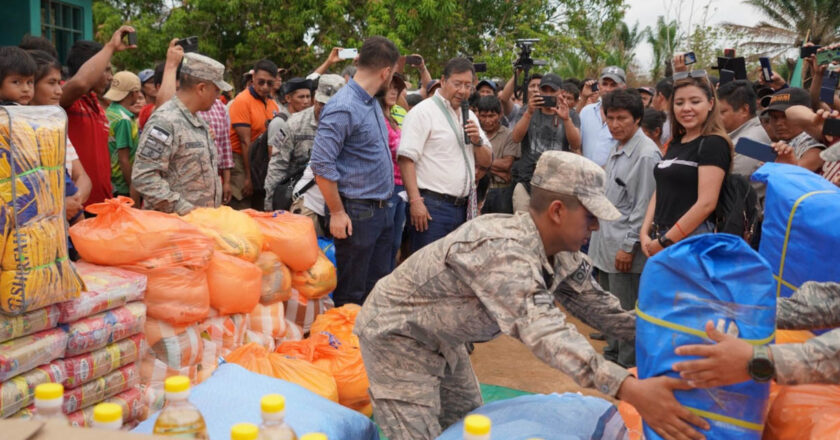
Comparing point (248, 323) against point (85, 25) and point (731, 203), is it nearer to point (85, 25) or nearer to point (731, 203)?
point (731, 203)

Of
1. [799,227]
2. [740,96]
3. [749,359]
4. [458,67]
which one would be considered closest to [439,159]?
[458,67]

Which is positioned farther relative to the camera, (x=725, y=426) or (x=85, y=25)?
(x=85, y=25)

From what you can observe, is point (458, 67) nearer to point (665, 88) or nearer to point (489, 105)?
point (489, 105)

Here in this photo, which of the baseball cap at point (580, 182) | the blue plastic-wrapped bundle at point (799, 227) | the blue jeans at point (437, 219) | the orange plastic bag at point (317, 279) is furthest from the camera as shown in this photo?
the blue jeans at point (437, 219)

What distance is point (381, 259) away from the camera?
4762 millimetres

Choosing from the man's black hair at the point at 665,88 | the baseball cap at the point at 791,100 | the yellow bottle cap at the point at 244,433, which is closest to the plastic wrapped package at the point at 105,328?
the yellow bottle cap at the point at 244,433

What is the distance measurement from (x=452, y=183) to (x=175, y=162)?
1699mm

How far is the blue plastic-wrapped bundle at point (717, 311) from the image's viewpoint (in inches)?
74.1

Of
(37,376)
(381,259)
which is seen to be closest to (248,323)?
(381,259)

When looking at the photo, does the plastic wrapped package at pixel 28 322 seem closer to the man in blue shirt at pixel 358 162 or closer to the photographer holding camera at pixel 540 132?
the man in blue shirt at pixel 358 162

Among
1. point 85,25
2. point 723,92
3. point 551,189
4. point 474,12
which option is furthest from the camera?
point 474,12

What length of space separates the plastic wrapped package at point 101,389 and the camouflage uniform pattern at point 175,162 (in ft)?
3.80

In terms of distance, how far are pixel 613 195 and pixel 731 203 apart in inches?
37.6

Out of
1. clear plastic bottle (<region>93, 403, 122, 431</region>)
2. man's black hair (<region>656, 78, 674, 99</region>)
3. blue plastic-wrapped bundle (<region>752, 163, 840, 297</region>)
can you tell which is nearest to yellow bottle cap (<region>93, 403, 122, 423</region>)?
clear plastic bottle (<region>93, 403, 122, 431</region>)
